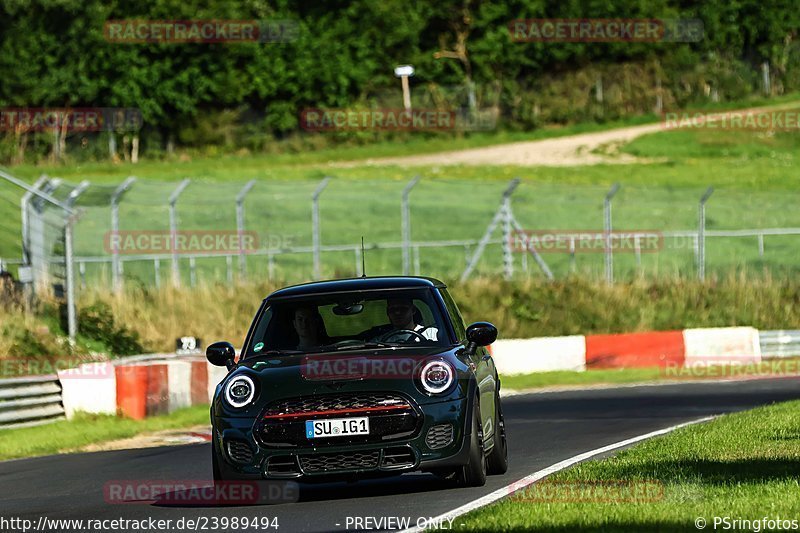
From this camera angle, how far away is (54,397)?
2008 cm

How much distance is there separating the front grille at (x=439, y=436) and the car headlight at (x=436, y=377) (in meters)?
0.23

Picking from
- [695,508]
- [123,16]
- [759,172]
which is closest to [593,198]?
[759,172]

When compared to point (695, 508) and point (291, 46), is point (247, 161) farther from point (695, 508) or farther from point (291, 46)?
point (695, 508)

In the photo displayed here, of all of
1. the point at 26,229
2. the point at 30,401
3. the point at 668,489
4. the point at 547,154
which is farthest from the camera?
the point at 547,154

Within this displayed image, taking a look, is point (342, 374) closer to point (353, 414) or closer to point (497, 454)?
point (353, 414)

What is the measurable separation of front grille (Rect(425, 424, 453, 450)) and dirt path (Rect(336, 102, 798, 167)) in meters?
48.6

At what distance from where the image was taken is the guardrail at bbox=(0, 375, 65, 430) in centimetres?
1934

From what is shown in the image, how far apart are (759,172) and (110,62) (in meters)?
29.8

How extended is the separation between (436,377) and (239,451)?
4.32ft

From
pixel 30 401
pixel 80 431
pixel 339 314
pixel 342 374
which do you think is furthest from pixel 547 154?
pixel 342 374

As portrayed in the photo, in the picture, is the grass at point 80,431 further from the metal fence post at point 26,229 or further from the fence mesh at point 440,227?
the fence mesh at point 440,227

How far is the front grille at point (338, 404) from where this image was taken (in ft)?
35.4

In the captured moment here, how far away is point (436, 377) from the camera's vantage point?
36.2 ft

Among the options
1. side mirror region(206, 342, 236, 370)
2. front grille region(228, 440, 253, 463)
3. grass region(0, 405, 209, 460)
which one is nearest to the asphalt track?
front grille region(228, 440, 253, 463)
